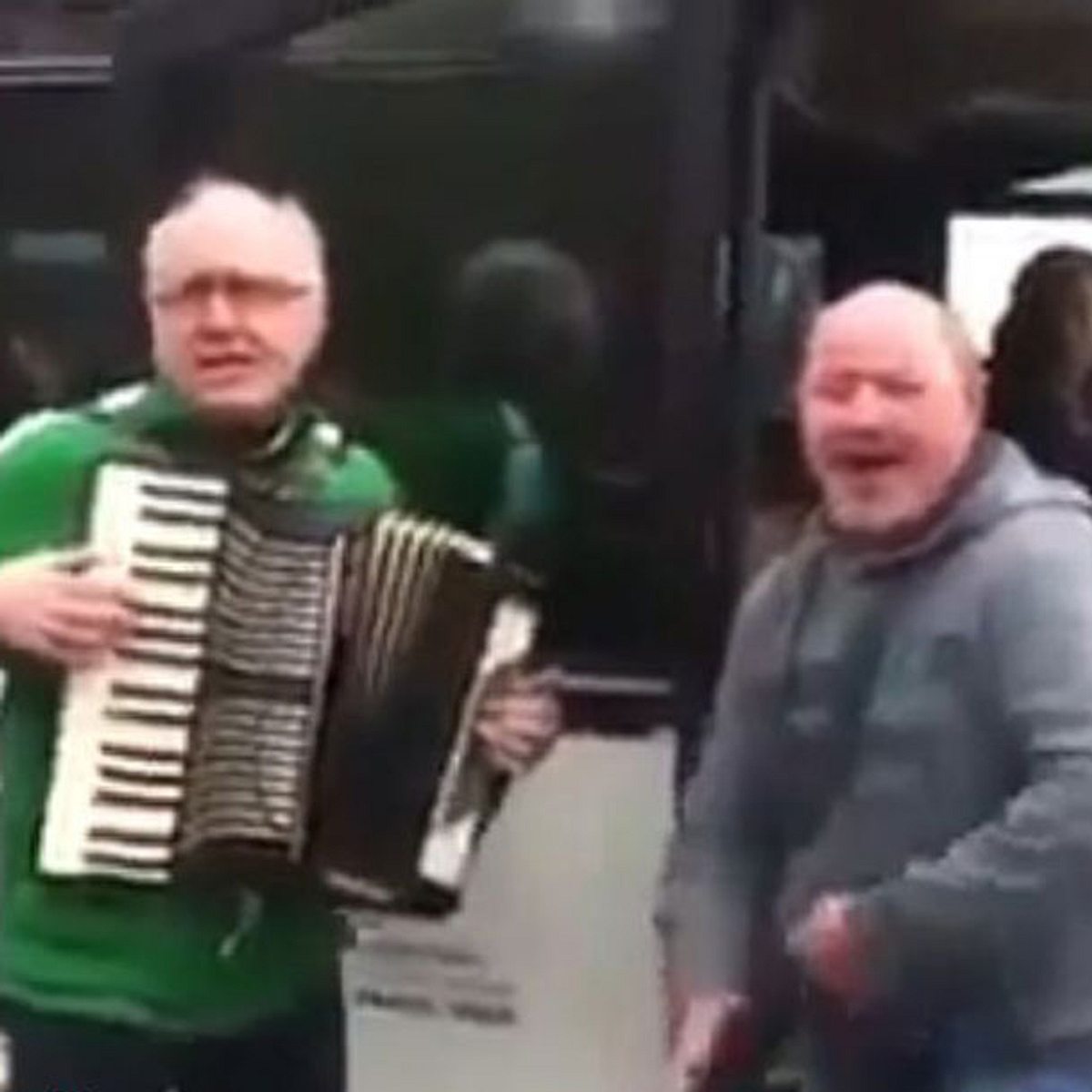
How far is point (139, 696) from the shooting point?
18.6 feet

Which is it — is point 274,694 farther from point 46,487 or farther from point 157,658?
point 46,487

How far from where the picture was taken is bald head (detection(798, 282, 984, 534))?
5395 millimetres

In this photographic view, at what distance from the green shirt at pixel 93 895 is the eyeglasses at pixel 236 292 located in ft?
0.40

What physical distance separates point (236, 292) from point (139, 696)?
52 cm

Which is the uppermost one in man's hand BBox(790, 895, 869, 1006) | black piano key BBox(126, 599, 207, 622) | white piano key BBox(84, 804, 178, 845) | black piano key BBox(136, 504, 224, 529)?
black piano key BBox(136, 504, 224, 529)

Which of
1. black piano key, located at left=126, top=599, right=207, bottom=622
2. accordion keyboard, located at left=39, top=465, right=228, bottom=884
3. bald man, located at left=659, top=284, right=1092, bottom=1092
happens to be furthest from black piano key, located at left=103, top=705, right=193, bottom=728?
bald man, located at left=659, top=284, right=1092, bottom=1092

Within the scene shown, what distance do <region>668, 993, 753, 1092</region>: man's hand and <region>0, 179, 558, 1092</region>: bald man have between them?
0.44m

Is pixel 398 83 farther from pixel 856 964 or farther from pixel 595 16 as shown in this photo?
pixel 856 964

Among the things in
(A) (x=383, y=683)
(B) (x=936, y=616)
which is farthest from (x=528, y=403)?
(B) (x=936, y=616)

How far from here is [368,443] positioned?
6.00m

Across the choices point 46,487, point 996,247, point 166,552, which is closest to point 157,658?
point 166,552

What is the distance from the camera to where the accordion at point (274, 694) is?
5.63 m

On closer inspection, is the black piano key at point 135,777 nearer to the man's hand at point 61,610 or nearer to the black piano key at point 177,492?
the man's hand at point 61,610

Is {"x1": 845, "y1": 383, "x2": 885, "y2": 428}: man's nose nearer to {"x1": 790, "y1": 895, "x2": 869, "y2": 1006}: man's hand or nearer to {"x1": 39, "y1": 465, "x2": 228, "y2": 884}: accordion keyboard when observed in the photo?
{"x1": 790, "y1": 895, "x2": 869, "y2": 1006}: man's hand
